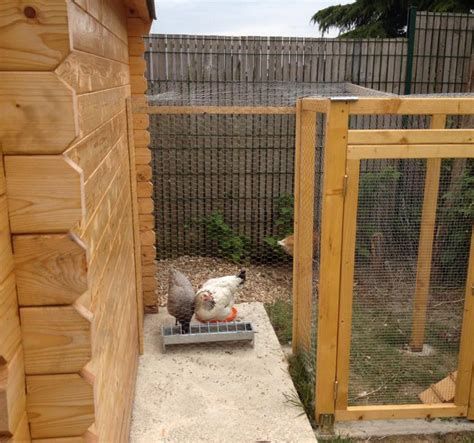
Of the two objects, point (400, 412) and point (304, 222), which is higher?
point (304, 222)

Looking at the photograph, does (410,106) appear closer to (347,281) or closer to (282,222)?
(347,281)

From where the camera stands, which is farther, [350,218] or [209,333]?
[209,333]

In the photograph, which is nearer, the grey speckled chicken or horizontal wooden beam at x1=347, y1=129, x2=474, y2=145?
horizontal wooden beam at x1=347, y1=129, x2=474, y2=145

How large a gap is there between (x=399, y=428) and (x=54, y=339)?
2.52 metres

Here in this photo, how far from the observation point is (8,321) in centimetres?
109

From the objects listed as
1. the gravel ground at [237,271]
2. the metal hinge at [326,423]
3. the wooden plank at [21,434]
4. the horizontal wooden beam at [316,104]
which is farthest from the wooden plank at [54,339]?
the gravel ground at [237,271]

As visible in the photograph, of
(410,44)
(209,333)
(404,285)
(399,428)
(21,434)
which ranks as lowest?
(399,428)

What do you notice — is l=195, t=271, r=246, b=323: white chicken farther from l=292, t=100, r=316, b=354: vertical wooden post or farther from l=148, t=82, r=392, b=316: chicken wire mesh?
l=148, t=82, r=392, b=316: chicken wire mesh

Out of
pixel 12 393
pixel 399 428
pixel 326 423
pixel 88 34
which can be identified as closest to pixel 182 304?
pixel 326 423

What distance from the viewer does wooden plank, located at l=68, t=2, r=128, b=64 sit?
4.38 feet

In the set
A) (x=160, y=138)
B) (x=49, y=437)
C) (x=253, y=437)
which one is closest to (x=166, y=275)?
(x=160, y=138)

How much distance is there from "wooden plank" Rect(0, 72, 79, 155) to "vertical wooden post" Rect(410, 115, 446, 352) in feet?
7.53

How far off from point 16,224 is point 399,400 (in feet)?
9.06

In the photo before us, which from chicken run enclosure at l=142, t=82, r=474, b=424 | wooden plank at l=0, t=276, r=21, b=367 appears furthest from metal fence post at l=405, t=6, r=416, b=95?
wooden plank at l=0, t=276, r=21, b=367
